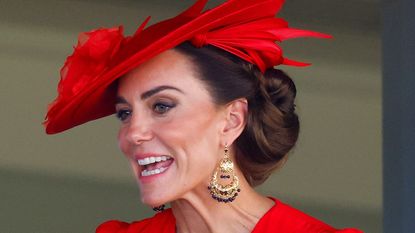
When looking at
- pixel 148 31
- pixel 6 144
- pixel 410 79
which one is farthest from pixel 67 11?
pixel 148 31

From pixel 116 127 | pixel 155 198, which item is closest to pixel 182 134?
pixel 155 198

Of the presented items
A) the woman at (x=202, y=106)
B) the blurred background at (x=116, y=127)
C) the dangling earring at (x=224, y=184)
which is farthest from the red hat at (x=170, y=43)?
the blurred background at (x=116, y=127)

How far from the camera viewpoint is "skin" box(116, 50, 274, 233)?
2676mm

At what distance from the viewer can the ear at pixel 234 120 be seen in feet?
9.03

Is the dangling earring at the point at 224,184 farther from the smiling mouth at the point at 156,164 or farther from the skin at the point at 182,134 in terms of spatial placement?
the smiling mouth at the point at 156,164

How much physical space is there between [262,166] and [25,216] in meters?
2.53

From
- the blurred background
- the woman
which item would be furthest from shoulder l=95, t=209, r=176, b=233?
the blurred background

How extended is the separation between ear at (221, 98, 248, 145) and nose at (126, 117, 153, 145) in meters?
0.18

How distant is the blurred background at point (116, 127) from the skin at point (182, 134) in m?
2.40

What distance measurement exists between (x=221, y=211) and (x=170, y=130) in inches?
9.5

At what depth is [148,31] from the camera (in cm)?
277

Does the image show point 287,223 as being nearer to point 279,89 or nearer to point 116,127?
point 279,89

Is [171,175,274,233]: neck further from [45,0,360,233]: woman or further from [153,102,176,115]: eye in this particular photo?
[153,102,176,115]: eye

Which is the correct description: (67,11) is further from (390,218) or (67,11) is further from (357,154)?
(390,218)
